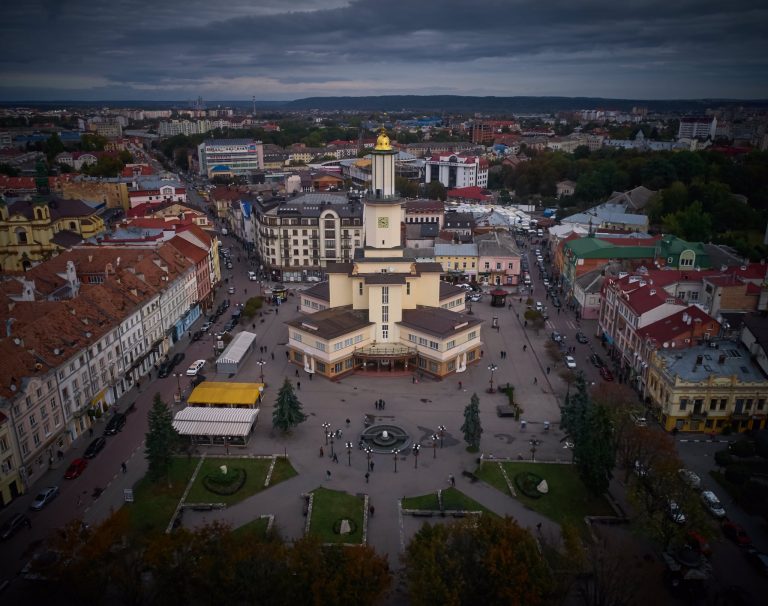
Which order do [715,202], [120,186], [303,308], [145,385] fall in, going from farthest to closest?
[120,186], [715,202], [303,308], [145,385]

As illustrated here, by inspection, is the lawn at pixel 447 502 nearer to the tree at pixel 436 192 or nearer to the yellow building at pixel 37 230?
the yellow building at pixel 37 230

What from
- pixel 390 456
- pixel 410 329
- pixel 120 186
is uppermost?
pixel 120 186

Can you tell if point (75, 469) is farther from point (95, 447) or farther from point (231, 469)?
point (231, 469)

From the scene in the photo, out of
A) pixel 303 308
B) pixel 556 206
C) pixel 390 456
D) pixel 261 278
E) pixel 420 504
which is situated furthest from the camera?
pixel 556 206

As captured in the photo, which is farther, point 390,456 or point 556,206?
point 556,206

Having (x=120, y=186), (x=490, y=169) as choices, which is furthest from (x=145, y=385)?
(x=490, y=169)

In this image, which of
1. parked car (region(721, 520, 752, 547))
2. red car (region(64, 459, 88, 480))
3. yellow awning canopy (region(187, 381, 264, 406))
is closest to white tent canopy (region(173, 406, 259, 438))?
yellow awning canopy (region(187, 381, 264, 406))

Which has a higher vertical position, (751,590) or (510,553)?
(510,553)

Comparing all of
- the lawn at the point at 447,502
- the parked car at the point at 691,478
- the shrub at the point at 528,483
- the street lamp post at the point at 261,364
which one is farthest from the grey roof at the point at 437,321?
the parked car at the point at 691,478

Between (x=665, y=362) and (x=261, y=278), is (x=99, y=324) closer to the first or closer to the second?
(x=261, y=278)
